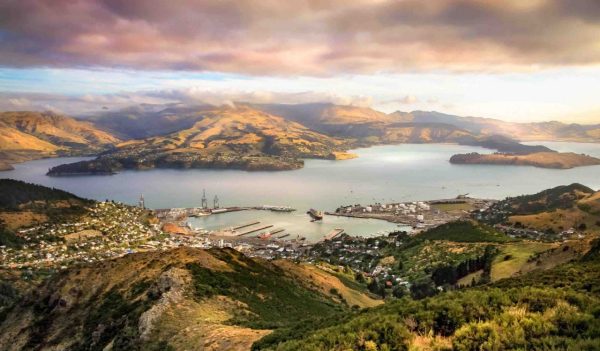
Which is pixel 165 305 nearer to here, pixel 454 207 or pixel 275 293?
pixel 275 293

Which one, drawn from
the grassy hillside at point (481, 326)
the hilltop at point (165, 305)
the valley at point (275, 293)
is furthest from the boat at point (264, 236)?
the grassy hillside at point (481, 326)

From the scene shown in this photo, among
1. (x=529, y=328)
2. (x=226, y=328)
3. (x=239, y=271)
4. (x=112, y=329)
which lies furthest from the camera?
(x=239, y=271)

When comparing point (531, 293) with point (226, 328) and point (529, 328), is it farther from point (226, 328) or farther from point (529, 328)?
point (226, 328)

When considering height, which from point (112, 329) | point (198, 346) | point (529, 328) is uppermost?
point (529, 328)

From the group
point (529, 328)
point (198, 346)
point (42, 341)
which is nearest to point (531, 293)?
point (529, 328)

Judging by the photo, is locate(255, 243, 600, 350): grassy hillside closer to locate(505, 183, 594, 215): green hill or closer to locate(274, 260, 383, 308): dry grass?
locate(274, 260, 383, 308): dry grass

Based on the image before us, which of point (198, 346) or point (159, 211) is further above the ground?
point (198, 346)
